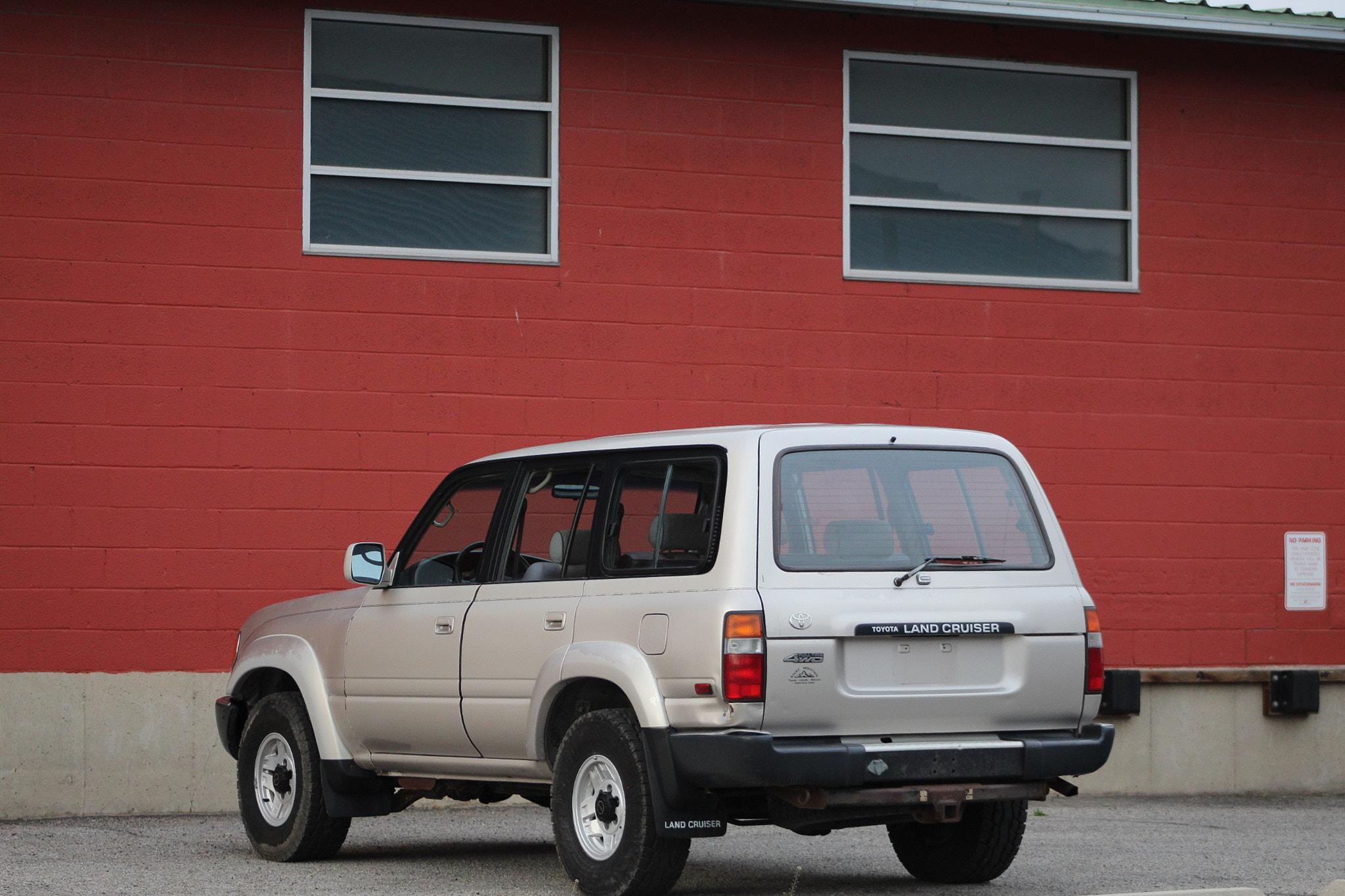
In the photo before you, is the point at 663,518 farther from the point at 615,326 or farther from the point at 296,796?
the point at 615,326

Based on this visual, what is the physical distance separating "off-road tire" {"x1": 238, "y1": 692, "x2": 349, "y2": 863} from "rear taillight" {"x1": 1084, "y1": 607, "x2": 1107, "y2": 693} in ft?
12.0

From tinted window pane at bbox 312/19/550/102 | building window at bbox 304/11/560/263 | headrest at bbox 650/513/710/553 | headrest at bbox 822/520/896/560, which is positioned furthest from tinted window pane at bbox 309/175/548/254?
headrest at bbox 822/520/896/560

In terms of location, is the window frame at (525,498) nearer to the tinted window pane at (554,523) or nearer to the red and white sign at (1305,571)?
the tinted window pane at (554,523)

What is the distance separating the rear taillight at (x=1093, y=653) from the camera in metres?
7.52

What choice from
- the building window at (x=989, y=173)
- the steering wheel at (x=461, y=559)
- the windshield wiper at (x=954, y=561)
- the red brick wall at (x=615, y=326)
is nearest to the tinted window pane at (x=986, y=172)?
the building window at (x=989, y=173)

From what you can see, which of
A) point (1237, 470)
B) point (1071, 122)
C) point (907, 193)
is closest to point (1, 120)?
point (907, 193)

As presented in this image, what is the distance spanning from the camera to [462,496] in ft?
28.6

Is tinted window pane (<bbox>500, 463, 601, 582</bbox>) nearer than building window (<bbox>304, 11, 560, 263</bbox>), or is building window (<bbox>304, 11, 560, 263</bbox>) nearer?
tinted window pane (<bbox>500, 463, 601, 582</bbox>)

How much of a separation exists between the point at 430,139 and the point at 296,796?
497 centimetres

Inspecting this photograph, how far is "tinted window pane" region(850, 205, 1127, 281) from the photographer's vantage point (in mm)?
13141

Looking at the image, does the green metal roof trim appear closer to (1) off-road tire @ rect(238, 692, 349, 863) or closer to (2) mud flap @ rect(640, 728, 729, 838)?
(1) off-road tire @ rect(238, 692, 349, 863)

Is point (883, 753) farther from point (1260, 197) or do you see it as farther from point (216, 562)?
point (1260, 197)

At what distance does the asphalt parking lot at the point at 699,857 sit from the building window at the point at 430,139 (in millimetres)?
3726

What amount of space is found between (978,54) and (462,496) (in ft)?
20.9
